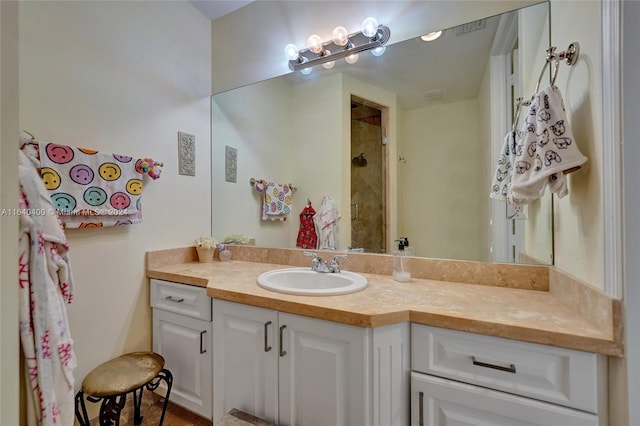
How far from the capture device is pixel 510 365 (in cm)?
82

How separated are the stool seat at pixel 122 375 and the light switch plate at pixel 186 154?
3.62 ft

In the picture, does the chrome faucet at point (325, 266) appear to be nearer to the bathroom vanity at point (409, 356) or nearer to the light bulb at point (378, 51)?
the bathroom vanity at point (409, 356)

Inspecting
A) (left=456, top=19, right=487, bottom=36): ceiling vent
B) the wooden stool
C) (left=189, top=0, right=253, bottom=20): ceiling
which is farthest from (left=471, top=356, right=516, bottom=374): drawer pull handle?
(left=189, top=0, right=253, bottom=20): ceiling

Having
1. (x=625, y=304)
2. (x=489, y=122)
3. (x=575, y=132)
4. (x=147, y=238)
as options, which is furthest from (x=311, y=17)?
(x=625, y=304)

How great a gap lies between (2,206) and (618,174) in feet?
4.21

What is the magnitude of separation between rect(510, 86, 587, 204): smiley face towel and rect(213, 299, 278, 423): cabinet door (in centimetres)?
105

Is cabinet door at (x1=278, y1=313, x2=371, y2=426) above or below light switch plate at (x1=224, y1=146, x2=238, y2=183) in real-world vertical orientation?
below

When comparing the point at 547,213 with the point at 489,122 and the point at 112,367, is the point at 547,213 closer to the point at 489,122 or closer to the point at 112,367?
the point at 489,122

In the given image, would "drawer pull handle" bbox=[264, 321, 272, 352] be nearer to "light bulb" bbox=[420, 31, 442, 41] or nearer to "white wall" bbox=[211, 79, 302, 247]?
"white wall" bbox=[211, 79, 302, 247]

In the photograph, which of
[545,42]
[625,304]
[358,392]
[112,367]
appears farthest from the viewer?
[112,367]

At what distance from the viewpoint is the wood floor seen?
4.65 feet

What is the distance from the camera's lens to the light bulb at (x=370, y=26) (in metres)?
1.49

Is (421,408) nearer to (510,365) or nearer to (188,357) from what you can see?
(510,365)

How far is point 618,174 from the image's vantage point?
707 mm
